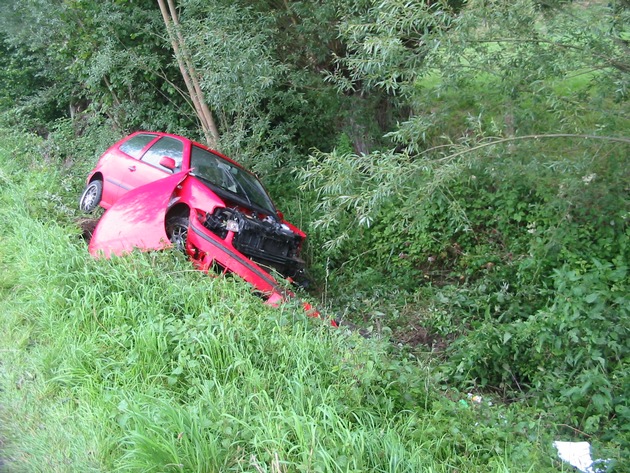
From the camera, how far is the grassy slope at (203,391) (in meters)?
3.25

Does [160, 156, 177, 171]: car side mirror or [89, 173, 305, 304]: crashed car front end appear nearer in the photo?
[89, 173, 305, 304]: crashed car front end

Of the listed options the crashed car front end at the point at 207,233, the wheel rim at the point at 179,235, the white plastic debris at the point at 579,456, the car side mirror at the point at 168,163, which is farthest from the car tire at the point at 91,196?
the white plastic debris at the point at 579,456

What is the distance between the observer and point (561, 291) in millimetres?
5871

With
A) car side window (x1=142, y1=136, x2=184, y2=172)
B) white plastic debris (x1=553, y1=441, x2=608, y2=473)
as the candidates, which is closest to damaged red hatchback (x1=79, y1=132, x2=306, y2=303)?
car side window (x1=142, y1=136, x2=184, y2=172)

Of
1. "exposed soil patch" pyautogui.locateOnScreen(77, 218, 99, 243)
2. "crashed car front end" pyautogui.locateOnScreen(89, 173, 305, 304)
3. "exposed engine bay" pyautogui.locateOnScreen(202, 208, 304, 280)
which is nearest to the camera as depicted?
"crashed car front end" pyautogui.locateOnScreen(89, 173, 305, 304)

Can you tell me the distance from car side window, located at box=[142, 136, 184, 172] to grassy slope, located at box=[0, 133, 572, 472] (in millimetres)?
2856

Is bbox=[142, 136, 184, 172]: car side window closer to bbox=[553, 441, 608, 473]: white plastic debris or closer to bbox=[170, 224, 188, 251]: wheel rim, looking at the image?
bbox=[170, 224, 188, 251]: wheel rim

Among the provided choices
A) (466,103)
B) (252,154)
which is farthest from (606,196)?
(252,154)

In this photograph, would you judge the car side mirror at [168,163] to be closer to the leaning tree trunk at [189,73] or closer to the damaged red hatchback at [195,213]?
the damaged red hatchback at [195,213]

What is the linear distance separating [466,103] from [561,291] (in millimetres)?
2849

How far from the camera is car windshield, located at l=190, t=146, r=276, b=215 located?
784cm

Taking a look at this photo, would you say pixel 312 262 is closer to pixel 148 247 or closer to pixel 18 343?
pixel 148 247

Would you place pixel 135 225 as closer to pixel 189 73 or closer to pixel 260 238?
pixel 260 238

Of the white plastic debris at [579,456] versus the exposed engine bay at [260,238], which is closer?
the white plastic debris at [579,456]
